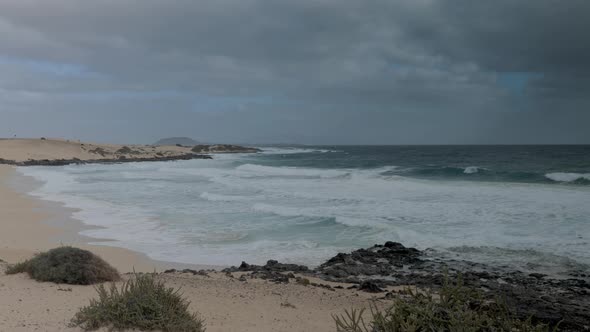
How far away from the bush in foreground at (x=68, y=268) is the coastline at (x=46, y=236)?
2.01 ft

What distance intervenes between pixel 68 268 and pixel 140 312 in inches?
131

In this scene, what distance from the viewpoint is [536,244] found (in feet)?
43.6

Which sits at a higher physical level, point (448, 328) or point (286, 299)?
point (448, 328)

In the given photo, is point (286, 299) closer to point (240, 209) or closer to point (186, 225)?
point (186, 225)

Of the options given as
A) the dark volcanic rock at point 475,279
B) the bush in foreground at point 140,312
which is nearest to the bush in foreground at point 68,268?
the bush in foreground at point 140,312

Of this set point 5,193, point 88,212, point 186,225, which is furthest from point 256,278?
point 5,193

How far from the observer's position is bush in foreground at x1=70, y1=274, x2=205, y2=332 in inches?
221

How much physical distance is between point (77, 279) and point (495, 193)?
2135cm

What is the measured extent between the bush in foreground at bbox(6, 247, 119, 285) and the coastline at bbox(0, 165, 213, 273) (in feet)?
2.01

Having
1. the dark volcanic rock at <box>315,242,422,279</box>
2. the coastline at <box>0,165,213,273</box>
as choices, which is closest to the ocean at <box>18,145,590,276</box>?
the coastline at <box>0,165,213,273</box>

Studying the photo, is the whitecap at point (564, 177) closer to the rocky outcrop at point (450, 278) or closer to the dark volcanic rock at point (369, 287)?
the rocky outcrop at point (450, 278)

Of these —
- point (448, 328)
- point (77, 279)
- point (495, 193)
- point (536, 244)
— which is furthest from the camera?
point (495, 193)

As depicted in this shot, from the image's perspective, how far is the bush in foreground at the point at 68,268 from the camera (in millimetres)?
8219

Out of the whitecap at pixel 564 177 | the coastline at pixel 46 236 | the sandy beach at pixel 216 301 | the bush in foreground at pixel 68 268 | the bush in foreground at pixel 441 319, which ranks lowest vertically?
the coastline at pixel 46 236
